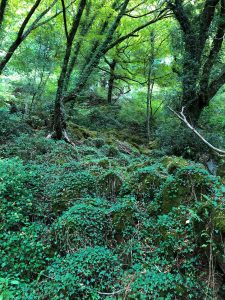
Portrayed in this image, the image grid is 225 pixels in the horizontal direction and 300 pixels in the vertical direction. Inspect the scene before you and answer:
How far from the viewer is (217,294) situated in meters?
2.81

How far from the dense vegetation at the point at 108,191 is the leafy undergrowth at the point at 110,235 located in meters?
0.02

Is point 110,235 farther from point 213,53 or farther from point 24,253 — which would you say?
point 213,53

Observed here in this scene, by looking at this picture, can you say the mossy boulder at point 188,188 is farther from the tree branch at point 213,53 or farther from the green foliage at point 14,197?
the tree branch at point 213,53

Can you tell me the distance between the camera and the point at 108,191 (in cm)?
476

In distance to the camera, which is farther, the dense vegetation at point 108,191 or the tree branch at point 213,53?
the tree branch at point 213,53

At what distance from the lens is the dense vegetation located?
9.84 ft

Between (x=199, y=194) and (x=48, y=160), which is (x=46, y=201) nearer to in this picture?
(x=48, y=160)

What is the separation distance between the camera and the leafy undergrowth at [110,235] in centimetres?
292

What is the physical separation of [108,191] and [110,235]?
1.14 meters

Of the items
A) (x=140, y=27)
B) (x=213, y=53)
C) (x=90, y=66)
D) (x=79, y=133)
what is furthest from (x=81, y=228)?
(x=140, y=27)

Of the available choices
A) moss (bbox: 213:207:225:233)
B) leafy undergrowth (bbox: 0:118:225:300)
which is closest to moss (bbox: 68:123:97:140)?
leafy undergrowth (bbox: 0:118:225:300)

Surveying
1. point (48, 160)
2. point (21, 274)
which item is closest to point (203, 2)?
point (48, 160)

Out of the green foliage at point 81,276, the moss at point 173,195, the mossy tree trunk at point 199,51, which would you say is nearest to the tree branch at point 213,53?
the mossy tree trunk at point 199,51

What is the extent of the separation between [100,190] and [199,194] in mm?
1907
